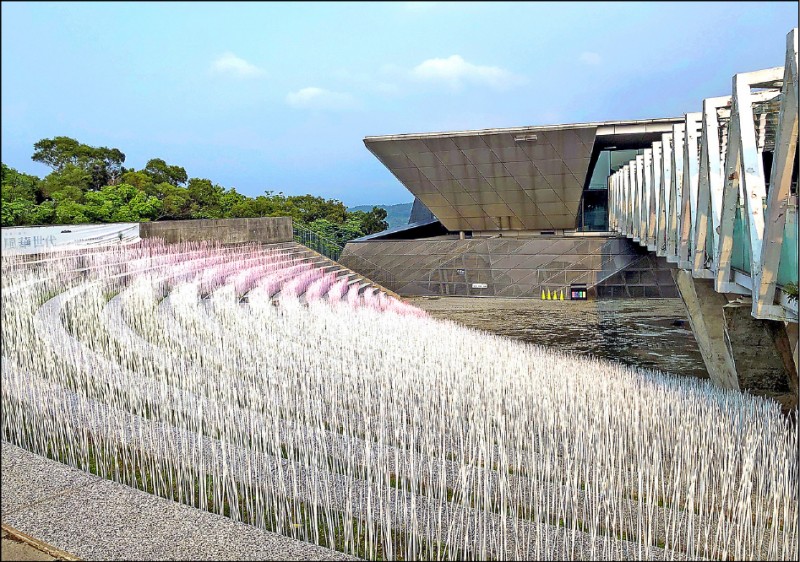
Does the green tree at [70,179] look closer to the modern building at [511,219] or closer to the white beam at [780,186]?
the modern building at [511,219]

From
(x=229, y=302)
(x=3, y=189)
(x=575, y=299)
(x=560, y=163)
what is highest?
(x=560, y=163)

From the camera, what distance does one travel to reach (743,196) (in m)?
6.34

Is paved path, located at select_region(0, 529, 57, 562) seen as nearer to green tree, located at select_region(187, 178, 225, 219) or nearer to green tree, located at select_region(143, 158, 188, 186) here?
green tree, located at select_region(187, 178, 225, 219)

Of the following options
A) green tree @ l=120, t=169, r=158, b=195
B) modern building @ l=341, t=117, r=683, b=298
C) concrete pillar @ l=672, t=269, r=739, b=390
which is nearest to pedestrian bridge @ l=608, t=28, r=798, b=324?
concrete pillar @ l=672, t=269, r=739, b=390

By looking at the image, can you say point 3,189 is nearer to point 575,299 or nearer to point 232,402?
point 232,402

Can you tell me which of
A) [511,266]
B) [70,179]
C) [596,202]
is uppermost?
[70,179]

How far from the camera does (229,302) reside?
39.0 ft

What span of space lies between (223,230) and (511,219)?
448 inches

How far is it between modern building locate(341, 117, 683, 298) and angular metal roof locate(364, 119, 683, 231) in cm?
4

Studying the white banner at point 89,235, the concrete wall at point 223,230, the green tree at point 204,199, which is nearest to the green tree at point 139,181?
the green tree at point 204,199

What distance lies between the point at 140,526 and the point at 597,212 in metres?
27.3

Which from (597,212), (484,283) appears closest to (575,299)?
(484,283)

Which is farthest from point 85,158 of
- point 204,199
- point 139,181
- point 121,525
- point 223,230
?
point 121,525

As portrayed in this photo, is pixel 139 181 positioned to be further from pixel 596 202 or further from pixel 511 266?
pixel 596 202
